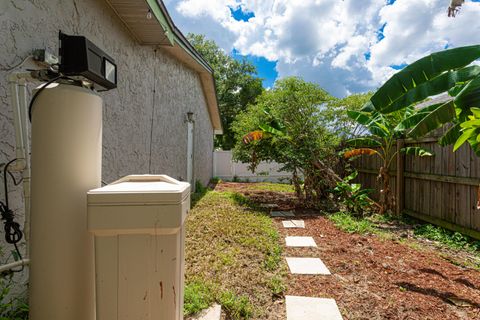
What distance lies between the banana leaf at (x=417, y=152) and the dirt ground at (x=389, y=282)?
6.85 ft

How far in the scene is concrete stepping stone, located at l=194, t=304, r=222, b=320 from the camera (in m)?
2.35

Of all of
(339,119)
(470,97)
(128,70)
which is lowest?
(470,97)

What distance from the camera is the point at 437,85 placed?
4.55m

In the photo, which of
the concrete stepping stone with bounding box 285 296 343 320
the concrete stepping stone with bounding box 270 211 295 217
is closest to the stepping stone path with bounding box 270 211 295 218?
the concrete stepping stone with bounding box 270 211 295 217

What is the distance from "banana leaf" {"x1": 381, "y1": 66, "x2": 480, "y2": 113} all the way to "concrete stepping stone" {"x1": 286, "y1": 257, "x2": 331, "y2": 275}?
3.21 meters

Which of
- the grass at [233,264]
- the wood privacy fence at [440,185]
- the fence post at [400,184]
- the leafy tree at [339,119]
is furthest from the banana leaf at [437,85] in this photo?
the grass at [233,264]

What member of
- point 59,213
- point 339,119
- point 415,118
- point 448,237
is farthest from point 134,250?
point 339,119

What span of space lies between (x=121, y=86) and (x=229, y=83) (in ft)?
83.0

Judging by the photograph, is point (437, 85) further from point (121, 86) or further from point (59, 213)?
point (59, 213)

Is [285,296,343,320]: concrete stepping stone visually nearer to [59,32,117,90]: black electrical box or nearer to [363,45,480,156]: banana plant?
[59,32,117,90]: black electrical box

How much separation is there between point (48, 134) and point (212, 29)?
28.9 m

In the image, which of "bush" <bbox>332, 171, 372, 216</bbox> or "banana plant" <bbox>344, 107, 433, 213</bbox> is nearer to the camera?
"banana plant" <bbox>344, 107, 433, 213</bbox>

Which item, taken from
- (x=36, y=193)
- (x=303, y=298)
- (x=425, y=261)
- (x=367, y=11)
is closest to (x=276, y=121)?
(x=367, y=11)

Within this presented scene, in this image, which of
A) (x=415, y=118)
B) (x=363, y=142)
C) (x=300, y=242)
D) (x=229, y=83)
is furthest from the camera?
(x=229, y=83)
